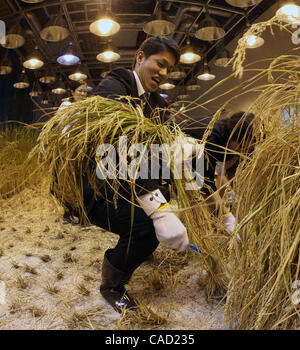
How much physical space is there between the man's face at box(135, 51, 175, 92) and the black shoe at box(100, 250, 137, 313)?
2.10 feet

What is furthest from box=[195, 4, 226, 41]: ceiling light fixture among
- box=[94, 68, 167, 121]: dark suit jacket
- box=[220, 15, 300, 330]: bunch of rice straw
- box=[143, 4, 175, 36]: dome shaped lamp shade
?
box=[220, 15, 300, 330]: bunch of rice straw

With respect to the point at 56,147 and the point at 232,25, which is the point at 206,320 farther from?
the point at 232,25

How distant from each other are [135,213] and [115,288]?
0.25 meters

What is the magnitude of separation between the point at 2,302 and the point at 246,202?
0.79 m

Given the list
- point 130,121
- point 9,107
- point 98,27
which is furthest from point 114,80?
point 9,107

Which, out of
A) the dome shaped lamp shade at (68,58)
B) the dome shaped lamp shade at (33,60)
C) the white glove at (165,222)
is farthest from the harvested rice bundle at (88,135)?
the dome shaped lamp shade at (33,60)

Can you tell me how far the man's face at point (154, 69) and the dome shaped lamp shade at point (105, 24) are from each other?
1.92 m

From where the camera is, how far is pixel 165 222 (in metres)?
0.79

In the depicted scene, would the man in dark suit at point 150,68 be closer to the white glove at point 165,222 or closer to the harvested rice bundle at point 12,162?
the white glove at point 165,222

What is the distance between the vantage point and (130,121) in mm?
729

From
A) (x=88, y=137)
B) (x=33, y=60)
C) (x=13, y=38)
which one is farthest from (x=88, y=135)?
(x=33, y=60)

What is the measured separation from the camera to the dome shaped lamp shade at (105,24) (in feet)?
9.15

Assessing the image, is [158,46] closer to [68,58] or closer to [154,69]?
[154,69]

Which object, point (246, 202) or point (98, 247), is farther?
point (98, 247)
